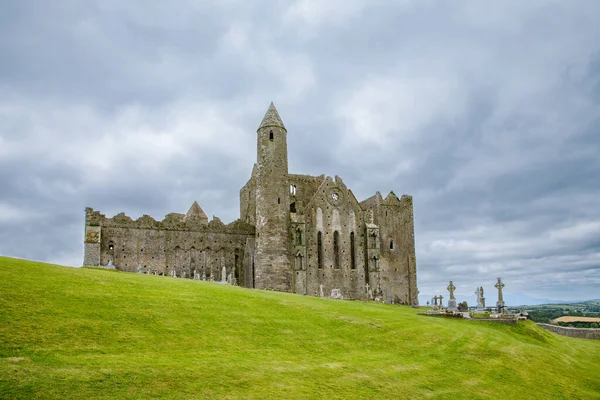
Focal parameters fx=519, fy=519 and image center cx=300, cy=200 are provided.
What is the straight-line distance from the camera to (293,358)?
1939 centimetres

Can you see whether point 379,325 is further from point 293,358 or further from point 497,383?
point 293,358

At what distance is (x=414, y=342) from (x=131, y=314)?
13743mm

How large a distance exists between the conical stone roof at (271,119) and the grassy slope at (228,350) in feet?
97.3

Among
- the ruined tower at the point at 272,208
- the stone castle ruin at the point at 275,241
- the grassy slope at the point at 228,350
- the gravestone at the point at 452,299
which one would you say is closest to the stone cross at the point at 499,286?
the gravestone at the point at 452,299

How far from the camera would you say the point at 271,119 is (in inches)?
2259

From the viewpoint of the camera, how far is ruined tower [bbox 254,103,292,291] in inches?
2064

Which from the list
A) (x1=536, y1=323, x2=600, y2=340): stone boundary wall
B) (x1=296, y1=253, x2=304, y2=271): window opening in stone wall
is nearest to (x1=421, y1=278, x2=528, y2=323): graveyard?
(x1=536, y1=323, x2=600, y2=340): stone boundary wall

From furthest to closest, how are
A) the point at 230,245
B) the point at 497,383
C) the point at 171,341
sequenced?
the point at 230,245 → the point at 497,383 → the point at 171,341

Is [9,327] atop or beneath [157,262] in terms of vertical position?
beneath

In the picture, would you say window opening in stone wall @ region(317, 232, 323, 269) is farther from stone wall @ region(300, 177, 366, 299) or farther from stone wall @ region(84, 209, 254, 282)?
stone wall @ region(84, 209, 254, 282)

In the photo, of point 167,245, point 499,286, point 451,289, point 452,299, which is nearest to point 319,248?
point 167,245

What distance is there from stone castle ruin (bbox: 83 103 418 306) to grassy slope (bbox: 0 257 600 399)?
23.5 metres

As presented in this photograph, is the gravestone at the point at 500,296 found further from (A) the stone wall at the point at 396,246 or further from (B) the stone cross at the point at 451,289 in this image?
(A) the stone wall at the point at 396,246

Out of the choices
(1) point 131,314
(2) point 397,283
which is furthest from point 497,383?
(2) point 397,283
